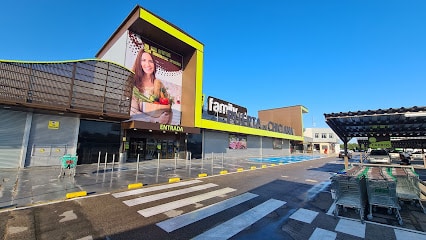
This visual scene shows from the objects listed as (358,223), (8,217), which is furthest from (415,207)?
(8,217)

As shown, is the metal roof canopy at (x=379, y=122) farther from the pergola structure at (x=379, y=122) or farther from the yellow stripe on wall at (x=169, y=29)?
the yellow stripe on wall at (x=169, y=29)

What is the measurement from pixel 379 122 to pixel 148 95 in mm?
21467

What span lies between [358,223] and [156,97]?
22394 mm

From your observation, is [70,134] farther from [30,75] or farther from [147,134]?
[147,134]

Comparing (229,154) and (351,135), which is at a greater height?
(351,135)

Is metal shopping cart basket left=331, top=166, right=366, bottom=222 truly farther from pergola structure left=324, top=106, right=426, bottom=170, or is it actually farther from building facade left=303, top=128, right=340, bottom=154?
building facade left=303, top=128, right=340, bottom=154

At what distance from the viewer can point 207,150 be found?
28.5 meters

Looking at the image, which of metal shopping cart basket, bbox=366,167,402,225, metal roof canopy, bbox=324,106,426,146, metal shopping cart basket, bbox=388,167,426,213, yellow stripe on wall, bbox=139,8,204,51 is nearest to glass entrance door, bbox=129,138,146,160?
yellow stripe on wall, bbox=139,8,204,51

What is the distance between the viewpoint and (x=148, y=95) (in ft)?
76.0

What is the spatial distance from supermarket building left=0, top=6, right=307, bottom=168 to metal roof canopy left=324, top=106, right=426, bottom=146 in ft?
52.4

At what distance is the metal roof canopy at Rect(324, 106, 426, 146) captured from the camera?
8812 mm

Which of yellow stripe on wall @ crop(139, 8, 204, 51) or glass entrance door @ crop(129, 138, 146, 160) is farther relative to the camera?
glass entrance door @ crop(129, 138, 146, 160)

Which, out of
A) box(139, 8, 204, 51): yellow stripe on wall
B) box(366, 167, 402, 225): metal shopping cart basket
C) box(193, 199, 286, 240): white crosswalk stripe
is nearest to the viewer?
box(193, 199, 286, 240): white crosswalk stripe

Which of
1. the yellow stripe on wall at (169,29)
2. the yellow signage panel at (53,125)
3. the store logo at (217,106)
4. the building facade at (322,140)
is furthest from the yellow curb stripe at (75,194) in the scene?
the building facade at (322,140)
